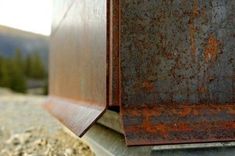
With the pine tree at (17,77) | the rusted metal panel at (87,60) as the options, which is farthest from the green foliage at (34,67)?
the rusted metal panel at (87,60)

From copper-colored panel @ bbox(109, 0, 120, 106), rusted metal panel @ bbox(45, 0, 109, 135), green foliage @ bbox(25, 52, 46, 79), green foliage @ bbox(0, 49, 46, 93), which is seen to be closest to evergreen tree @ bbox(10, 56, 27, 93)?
green foliage @ bbox(0, 49, 46, 93)

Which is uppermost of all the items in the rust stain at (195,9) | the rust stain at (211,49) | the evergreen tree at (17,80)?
the rust stain at (195,9)

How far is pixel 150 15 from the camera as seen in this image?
72.1 inches

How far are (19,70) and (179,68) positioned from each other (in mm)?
25361

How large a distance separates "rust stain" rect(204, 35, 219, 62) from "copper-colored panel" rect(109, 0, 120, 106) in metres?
0.44

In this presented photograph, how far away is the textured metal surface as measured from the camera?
176 centimetres

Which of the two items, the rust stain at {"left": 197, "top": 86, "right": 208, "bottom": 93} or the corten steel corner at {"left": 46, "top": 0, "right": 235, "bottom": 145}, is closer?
the corten steel corner at {"left": 46, "top": 0, "right": 235, "bottom": 145}

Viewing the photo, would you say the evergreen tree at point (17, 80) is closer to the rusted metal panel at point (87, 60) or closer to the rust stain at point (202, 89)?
the rusted metal panel at point (87, 60)

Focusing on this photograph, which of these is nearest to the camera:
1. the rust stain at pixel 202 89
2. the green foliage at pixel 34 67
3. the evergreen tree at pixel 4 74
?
the rust stain at pixel 202 89

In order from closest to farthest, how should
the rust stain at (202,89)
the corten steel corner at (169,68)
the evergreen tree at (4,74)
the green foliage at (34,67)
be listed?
the corten steel corner at (169,68) < the rust stain at (202,89) < the evergreen tree at (4,74) < the green foliage at (34,67)

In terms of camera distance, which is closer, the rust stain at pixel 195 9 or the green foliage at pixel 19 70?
the rust stain at pixel 195 9

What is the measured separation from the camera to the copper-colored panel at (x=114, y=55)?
1776 millimetres

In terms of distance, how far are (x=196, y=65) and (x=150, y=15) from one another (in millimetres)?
327

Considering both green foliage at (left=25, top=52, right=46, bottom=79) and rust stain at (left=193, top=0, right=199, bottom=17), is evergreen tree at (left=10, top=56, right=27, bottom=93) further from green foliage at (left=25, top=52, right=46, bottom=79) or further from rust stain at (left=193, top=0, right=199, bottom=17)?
Answer: rust stain at (left=193, top=0, right=199, bottom=17)
